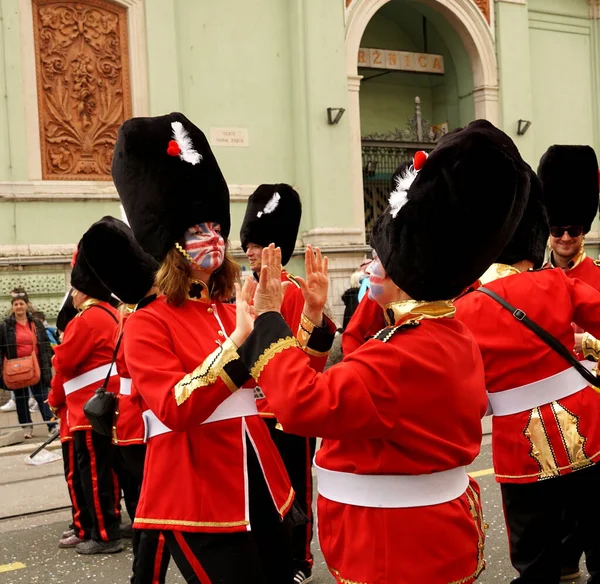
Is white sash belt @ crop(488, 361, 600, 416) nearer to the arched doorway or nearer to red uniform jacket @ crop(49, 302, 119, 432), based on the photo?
red uniform jacket @ crop(49, 302, 119, 432)

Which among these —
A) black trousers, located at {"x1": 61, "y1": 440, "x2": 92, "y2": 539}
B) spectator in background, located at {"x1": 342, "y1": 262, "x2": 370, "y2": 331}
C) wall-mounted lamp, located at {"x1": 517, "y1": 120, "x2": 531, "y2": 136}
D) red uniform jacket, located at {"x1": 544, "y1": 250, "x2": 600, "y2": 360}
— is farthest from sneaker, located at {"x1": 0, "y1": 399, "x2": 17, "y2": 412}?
wall-mounted lamp, located at {"x1": 517, "y1": 120, "x2": 531, "y2": 136}

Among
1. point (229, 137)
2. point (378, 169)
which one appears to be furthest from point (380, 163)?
Answer: point (229, 137)

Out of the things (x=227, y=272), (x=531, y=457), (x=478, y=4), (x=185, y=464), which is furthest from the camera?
(x=478, y=4)

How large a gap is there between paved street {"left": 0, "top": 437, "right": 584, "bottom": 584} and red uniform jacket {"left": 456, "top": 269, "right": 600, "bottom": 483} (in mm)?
1249

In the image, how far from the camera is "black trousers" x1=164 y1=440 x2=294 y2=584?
2939mm

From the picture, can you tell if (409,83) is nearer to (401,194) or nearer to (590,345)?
(590,345)

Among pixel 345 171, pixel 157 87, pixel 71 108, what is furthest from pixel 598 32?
pixel 71 108

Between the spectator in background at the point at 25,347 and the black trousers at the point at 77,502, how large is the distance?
4.25 m

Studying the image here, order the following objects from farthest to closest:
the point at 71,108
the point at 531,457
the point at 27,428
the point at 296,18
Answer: the point at 296,18, the point at 71,108, the point at 27,428, the point at 531,457

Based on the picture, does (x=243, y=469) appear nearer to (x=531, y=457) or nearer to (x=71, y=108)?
(x=531, y=457)

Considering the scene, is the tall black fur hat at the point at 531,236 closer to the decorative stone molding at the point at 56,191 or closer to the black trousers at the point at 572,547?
the black trousers at the point at 572,547

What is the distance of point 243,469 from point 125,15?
11.7 meters

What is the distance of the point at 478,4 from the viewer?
16703mm

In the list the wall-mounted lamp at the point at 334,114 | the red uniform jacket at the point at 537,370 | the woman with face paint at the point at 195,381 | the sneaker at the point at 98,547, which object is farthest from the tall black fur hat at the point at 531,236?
the wall-mounted lamp at the point at 334,114
